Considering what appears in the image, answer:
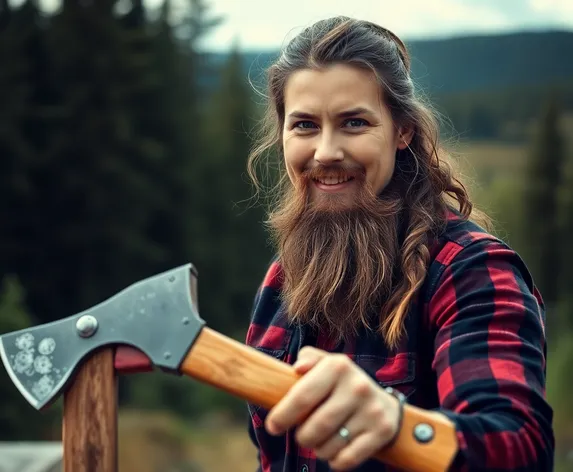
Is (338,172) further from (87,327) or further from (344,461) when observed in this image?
(344,461)

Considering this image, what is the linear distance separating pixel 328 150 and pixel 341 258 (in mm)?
267

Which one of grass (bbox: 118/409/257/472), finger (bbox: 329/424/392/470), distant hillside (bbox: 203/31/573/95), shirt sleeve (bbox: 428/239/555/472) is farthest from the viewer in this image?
distant hillside (bbox: 203/31/573/95)

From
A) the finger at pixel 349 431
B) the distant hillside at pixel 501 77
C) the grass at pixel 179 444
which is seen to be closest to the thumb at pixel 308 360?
the finger at pixel 349 431

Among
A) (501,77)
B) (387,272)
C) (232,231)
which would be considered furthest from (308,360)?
(232,231)

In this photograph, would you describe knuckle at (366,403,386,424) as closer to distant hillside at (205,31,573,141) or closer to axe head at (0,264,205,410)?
axe head at (0,264,205,410)

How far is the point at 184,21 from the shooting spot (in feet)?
98.8

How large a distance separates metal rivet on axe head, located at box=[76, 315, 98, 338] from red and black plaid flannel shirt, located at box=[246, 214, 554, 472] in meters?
0.63

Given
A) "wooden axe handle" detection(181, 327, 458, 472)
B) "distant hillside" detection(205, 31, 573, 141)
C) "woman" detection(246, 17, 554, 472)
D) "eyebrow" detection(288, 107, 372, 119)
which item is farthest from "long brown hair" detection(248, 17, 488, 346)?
"distant hillside" detection(205, 31, 573, 141)

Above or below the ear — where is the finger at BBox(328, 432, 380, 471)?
below

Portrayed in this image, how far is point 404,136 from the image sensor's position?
2230 millimetres

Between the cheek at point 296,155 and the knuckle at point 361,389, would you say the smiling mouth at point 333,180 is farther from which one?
the knuckle at point 361,389

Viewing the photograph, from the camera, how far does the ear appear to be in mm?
2225

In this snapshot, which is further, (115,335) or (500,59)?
(500,59)

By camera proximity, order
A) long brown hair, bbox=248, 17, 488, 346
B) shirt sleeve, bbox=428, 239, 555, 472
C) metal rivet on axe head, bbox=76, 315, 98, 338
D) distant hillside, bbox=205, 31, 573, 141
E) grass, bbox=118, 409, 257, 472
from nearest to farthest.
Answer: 1. shirt sleeve, bbox=428, 239, 555, 472
2. metal rivet on axe head, bbox=76, 315, 98, 338
3. long brown hair, bbox=248, 17, 488, 346
4. grass, bbox=118, 409, 257, 472
5. distant hillside, bbox=205, 31, 573, 141
